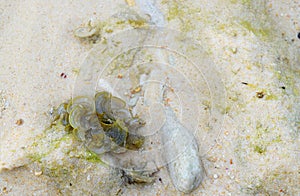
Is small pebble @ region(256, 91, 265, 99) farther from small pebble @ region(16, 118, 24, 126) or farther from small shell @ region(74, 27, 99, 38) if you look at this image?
small pebble @ region(16, 118, 24, 126)

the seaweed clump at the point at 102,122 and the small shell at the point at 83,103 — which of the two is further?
the small shell at the point at 83,103

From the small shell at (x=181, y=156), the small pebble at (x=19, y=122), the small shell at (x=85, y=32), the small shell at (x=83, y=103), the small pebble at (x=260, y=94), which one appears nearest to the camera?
the small shell at (x=181, y=156)

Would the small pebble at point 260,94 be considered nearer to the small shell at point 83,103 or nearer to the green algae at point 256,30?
the green algae at point 256,30

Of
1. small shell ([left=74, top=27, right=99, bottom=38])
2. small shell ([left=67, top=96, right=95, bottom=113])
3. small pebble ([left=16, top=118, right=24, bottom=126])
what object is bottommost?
small pebble ([left=16, top=118, right=24, bottom=126])

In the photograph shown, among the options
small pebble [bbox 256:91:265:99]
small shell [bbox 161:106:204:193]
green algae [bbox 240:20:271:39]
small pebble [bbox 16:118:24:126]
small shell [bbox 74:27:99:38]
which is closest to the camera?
small shell [bbox 161:106:204:193]

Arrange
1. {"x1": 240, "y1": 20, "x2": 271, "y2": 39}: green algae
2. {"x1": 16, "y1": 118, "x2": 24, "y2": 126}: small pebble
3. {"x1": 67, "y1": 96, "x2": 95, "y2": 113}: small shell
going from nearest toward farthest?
1. {"x1": 67, "y1": 96, "x2": 95, "y2": 113}: small shell
2. {"x1": 16, "y1": 118, "x2": 24, "y2": 126}: small pebble
3. {"x1": 240, "y1": 20, "x2": 271, "y2": 39}: green algae

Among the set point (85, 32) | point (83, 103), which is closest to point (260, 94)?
point (83, 103)

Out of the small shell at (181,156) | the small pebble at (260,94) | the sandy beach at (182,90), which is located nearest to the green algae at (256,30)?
the sandy beach at (182,90)

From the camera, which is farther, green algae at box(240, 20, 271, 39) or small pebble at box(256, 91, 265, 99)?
green algae at box(240, 20, 271, 39)

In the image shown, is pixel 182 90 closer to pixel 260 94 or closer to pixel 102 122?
pixel 260 94

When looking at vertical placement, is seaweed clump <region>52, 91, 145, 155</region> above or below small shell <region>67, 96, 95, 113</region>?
below

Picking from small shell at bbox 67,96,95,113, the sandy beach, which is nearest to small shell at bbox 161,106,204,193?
the sandy beach
